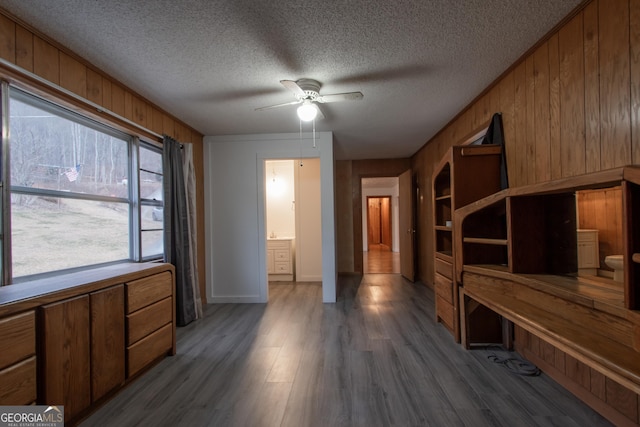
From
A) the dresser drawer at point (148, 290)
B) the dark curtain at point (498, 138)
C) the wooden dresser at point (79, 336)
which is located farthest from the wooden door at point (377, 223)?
the wooden dresser at point (79, 336)

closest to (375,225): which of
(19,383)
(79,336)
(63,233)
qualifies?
(63,233)

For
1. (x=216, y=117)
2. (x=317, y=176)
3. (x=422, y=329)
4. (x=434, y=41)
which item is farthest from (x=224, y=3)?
(x=317, y=176)

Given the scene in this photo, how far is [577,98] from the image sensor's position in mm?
1706

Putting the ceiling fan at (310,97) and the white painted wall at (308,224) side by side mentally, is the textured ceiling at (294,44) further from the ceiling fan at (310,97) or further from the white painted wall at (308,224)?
the white painted wall at (308,224)

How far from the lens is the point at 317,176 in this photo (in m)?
5.18

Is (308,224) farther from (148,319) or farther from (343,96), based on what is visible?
(148,319)

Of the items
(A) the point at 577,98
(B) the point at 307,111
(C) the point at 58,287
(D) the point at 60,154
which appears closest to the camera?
(C) the point at 58,287

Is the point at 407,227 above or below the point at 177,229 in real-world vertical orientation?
below

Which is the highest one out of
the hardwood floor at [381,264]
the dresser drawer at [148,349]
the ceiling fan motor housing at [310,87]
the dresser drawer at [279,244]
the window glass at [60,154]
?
the ceiling fan motor housing at [310,87]

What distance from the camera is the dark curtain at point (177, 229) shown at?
3043 millimetres

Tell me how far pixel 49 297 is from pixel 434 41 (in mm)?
2767

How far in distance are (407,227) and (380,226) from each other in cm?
651

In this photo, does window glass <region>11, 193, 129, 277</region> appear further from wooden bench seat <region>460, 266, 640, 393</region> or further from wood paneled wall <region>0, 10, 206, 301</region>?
wooden bench seat <region>460, 266, 640, 393</region>

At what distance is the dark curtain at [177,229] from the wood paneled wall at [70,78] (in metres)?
0.32
